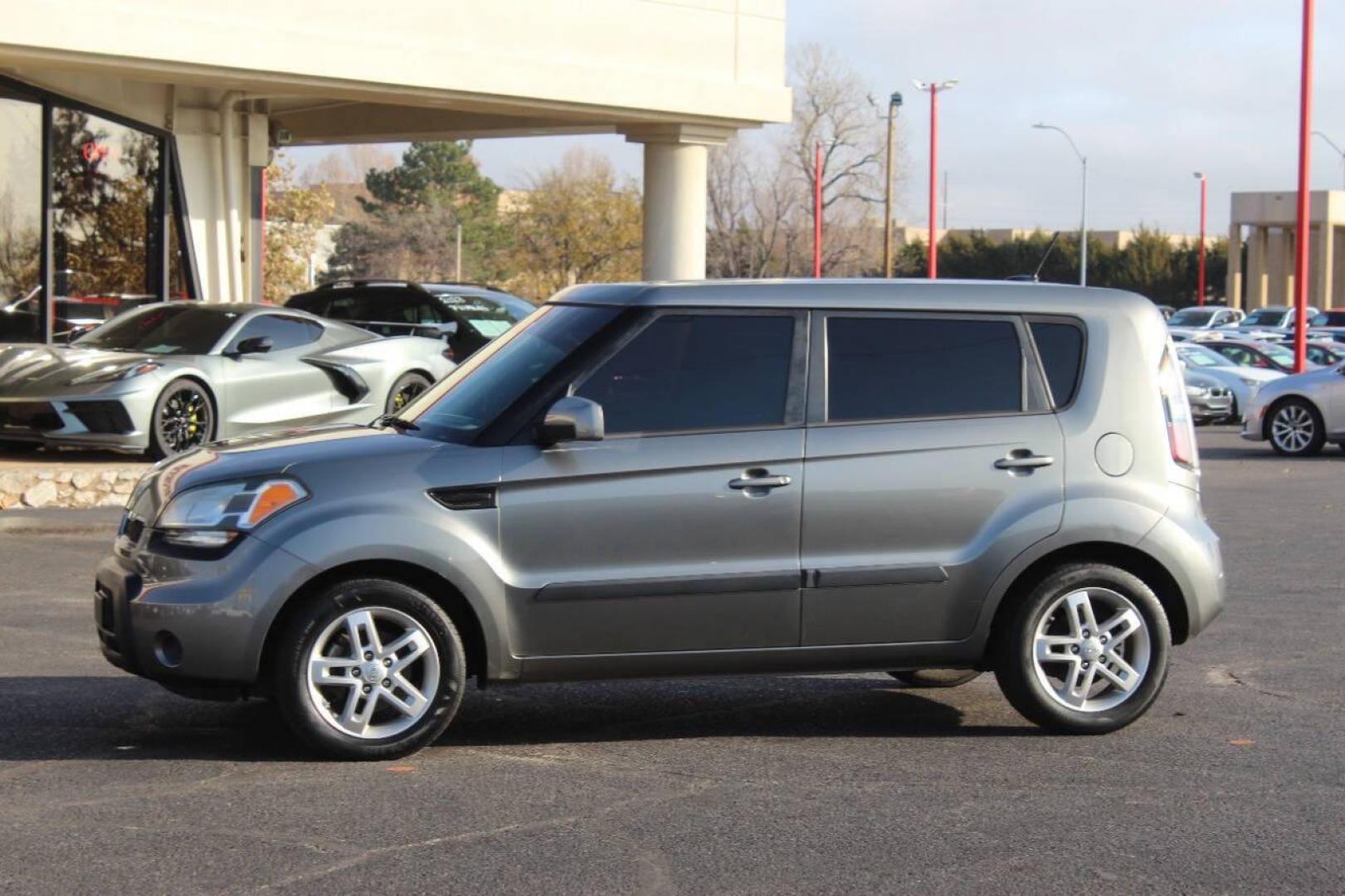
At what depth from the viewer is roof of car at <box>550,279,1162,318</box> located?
6676 millimetres

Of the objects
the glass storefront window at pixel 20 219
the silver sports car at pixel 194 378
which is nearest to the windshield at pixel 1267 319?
the silver sports car at pixel 194 378

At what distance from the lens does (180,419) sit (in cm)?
1569

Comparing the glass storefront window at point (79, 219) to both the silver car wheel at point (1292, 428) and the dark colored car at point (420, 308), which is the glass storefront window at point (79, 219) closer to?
the dark colored car at point (420, 308)

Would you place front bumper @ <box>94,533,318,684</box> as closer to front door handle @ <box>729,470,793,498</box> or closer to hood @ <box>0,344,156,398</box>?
front door handle @ <box>729,470,793,498</box>

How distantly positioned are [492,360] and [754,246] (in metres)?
58.0

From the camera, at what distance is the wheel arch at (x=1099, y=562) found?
6.82 meters

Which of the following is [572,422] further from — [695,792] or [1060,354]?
[1060,354]

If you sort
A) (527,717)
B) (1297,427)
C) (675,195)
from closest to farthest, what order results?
(527,717)
(1297,427)
(675,195)

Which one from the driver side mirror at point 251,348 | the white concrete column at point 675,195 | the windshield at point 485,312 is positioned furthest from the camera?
the white concrete column at point 675,195

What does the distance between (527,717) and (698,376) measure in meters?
1.69

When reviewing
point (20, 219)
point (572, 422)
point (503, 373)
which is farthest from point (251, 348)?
point (572, 422)

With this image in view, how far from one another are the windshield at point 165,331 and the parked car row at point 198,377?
16mm

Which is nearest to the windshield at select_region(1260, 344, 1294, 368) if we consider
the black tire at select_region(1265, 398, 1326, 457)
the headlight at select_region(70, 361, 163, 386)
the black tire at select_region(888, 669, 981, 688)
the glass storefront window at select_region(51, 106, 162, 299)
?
the black tire at select_region(1265, 398, 1326, 457)

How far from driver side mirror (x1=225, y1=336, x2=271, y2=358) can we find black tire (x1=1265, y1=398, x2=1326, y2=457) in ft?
41.6
